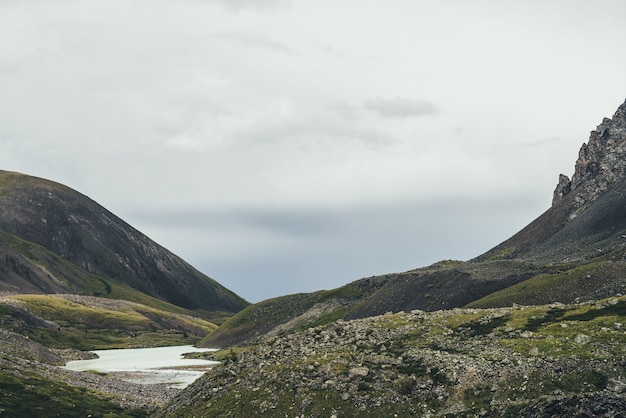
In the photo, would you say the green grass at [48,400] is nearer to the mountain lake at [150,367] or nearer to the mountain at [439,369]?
the mountain at [439,369]

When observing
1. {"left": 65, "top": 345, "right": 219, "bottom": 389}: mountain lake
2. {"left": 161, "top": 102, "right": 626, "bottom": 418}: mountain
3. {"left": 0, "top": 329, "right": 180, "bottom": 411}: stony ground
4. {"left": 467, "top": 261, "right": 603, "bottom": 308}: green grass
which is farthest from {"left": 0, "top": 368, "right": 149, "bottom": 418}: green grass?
{"left": 467, "top": 261, "right": 603, "bottom": 308}: green grass

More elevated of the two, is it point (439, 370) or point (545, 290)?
point (545, 290)

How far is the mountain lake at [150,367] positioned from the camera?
125 meters

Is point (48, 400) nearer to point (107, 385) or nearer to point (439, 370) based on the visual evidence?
point (107, 385)

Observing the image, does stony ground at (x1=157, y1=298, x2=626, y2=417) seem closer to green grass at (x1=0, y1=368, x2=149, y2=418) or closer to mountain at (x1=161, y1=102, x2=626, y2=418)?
mountain at (x1=161, y1=102, x2=626, y2=418)

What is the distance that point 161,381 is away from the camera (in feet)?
397

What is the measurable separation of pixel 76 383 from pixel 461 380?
77.5m

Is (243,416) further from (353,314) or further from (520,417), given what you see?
→ (353,314)

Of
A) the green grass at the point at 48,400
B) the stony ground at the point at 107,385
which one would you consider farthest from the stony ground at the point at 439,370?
the stony ground at the point at 107,385

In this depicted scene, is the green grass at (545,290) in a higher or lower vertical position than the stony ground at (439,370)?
higher

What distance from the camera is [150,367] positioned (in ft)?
506

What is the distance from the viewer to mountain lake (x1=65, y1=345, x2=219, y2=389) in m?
125

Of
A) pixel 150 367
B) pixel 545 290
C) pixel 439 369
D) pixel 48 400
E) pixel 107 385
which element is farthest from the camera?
pixel 150 367

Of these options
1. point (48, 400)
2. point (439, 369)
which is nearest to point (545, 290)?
point (439, 369)
